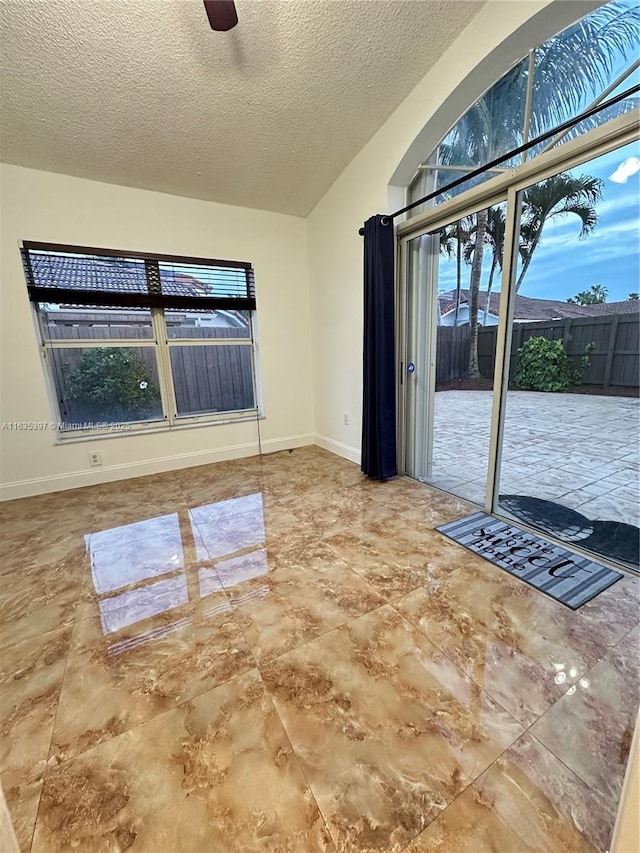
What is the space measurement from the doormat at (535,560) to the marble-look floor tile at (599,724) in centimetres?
32

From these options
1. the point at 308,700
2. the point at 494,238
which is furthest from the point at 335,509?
the point at 494,238

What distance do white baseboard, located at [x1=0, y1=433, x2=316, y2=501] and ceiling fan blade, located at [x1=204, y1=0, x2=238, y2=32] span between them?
3072mm

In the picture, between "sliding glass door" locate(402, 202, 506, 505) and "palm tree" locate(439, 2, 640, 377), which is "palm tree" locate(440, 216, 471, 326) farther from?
"palm tree" locate(439, 2, 640, 377)

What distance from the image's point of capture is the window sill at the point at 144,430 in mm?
3113

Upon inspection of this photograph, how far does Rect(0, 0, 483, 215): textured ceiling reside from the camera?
66.5 inches

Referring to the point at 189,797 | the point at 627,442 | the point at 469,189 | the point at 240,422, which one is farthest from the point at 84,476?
the point at 627,442

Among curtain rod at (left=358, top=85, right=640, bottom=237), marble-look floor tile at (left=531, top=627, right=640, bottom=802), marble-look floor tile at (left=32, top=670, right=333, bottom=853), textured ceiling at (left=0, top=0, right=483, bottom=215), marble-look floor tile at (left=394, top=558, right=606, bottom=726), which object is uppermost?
textured ceiling at (left=0, top=0, right=483, bottom=215)

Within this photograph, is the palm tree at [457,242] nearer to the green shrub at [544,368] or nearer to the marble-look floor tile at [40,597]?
the green shrub at [544,368]

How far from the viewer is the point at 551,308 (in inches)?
77.2

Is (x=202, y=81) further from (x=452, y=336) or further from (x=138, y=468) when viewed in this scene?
(x=138, y=468)

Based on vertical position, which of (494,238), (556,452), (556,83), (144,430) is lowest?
(556,452)

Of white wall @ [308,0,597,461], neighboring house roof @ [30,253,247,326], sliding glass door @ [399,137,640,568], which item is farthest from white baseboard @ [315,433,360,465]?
neighboring house roof @ [30,253,247,326]

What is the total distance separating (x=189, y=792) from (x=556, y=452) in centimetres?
343

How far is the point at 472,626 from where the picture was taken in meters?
1.41
